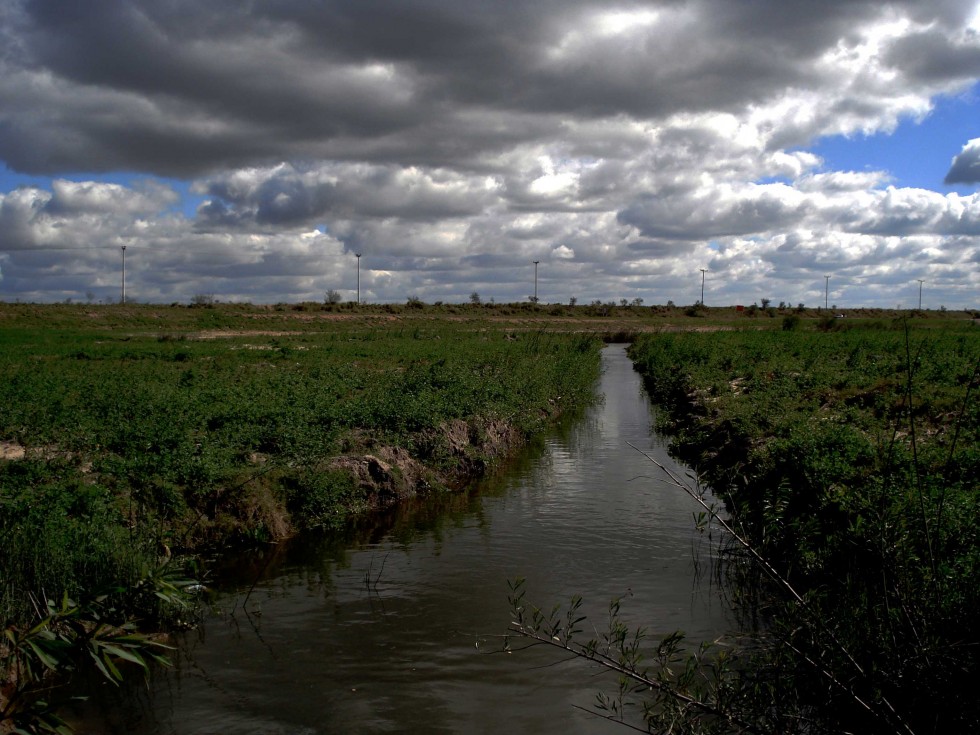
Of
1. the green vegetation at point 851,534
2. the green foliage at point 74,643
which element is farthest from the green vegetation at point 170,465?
the green vegetation at point 851,534

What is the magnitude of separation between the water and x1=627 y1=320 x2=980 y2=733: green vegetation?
4.65 feet

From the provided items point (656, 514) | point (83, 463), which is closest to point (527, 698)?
point (656, 514)

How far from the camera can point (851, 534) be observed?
8.76 meters

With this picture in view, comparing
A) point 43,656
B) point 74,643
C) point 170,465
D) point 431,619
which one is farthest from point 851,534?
point 170,465

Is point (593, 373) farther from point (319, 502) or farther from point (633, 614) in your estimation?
point (633, 614)

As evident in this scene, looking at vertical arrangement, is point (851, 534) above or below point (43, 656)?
below

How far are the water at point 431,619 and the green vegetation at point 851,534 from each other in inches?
55.8

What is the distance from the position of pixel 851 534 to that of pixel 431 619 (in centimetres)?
503

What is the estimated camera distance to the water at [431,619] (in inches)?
283

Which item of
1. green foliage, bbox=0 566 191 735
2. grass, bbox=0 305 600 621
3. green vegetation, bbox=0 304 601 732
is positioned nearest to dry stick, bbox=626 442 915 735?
green foliage, bbox=0 566 191 735

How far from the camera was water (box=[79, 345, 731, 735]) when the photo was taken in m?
7.19

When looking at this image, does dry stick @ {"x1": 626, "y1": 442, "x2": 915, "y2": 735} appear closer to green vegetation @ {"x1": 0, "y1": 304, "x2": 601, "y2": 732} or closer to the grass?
green vegetation @ {"x1": 0, "y1": 304, "x2": 601, "y2": 732}

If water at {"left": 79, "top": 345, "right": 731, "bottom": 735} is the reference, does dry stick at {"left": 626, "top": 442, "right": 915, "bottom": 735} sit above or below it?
above

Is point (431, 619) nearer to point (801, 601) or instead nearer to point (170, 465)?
point (170, 465)
